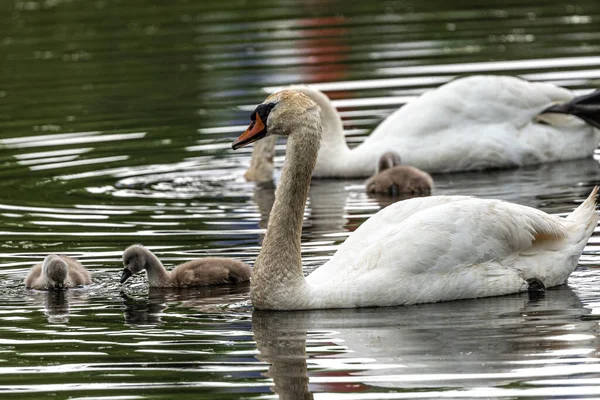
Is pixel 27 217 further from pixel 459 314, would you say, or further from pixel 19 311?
pixel 459 314

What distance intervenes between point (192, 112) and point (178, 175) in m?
4.27

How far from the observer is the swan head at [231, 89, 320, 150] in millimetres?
11297

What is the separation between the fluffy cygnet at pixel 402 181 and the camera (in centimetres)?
1644

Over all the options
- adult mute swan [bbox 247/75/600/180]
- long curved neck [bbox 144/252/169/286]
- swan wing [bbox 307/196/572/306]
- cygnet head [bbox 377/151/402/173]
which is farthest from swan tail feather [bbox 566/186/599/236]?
adult mute swan [bbox 247/75/600/180]

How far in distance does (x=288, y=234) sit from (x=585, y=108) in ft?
24.7

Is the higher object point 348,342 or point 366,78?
point 366,78

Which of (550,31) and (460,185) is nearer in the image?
(460,185)

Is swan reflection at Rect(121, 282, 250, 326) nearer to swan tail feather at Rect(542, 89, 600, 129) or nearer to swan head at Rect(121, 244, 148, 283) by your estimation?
swan head at Rect(121, 244, 148, 283)

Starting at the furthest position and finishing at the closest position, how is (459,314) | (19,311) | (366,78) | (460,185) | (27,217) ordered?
(366,78) < (460,185) < (27,217) < (19,311) < (459,314)

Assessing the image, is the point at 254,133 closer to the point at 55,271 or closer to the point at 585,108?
the point at 55,271

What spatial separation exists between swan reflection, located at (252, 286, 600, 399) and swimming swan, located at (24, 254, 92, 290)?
188 centimetres

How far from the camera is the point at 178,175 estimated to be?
17.9 m

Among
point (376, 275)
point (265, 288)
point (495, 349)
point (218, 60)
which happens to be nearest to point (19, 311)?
point (265, 288)

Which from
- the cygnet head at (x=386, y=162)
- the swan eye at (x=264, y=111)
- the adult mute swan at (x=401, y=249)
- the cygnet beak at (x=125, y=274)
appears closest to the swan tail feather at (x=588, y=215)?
the adult mute swan at (x=401, y=249)
